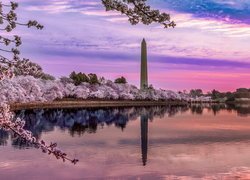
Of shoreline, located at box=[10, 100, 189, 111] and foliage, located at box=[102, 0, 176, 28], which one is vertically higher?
foliage, located at box=[102, 0, 176, 28]

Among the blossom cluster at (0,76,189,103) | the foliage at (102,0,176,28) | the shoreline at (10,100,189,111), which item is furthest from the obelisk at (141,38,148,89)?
the foliage at (102,0,176,28)

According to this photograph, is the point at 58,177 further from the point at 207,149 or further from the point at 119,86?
the point at 119,86

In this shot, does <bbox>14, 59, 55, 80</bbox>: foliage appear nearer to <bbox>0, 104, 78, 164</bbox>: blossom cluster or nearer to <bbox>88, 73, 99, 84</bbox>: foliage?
<bbox>0, 104, 78, 164</bbox>: blossom cluster

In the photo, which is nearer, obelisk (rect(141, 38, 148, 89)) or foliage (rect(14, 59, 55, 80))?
foliage (rect(14, 59, 55, 80))

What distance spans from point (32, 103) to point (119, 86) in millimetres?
68555

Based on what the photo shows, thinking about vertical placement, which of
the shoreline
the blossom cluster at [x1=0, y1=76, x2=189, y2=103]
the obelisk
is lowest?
the shoreline

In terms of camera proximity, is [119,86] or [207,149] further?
[119,86]

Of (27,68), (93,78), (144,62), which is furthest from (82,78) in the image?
(27,68)

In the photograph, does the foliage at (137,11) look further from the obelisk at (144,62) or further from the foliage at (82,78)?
the foliage at (82,78)

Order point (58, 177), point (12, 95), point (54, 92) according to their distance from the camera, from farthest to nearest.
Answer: point (54, 92) → point (12, 95) → point (58, 177)

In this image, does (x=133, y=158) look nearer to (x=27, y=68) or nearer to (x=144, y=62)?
(x=27, y=68)

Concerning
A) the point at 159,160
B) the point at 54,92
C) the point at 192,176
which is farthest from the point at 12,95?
the point at 192,176

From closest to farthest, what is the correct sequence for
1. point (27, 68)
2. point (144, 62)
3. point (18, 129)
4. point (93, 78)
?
point (18, 129) → point (27, 68) → point (144, 62) → point (93, 78)

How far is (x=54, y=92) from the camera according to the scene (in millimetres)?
126438
